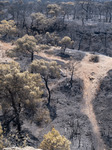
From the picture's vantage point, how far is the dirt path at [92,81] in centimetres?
2720

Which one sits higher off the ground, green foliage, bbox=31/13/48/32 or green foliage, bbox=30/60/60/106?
green foliage, bbox=31/13/48/32

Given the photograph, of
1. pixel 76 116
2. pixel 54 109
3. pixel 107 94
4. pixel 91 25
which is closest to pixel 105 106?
pixel 107 94

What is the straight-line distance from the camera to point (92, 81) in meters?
38.4

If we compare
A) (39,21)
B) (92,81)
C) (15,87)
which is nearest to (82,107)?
(92,81)

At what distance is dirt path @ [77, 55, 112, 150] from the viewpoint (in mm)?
27197

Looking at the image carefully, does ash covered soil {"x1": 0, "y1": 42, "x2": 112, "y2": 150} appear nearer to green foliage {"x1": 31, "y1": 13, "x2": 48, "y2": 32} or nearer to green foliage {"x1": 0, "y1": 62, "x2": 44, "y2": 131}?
green foliage {"x1": 0, "y1": 62, "x2": 44, "y2": 131}

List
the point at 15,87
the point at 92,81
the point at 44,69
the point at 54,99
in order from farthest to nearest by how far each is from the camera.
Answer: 1. the point at 92,81
2. the point at 54,99
3. the point at 44,69
4. the point at 15,87

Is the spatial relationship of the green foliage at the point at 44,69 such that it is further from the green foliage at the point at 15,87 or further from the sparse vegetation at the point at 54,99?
the green foliage at the point at 15,87

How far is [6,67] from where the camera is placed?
873 inches

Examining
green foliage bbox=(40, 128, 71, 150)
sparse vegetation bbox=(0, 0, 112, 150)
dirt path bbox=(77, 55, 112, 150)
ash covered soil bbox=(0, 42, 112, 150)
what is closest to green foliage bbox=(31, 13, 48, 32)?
sparse vegetation bbox=(0, 0, 112, 150)

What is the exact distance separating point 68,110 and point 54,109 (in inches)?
109

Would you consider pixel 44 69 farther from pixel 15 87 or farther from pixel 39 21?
pixel 39 21

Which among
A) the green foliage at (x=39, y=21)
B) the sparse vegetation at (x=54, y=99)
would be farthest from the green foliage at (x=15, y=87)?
the green foliage at (x=39, y=21)

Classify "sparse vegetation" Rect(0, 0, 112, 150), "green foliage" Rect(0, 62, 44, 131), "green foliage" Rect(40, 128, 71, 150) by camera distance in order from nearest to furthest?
"green foliage" Rect(40, 128, 71, 150) → "green foliage" Rect(0, 62, 44, 131) → "sparse vegetation" Rect(0, 0, 112, 150)
